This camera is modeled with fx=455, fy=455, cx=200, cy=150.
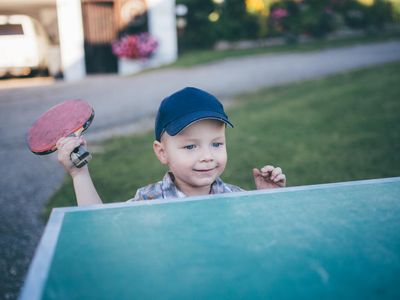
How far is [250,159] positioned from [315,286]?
4.27m

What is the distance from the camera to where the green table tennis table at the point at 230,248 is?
3.02ft

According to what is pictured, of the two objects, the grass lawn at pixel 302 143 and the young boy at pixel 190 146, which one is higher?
the young boy at pixel 190 146

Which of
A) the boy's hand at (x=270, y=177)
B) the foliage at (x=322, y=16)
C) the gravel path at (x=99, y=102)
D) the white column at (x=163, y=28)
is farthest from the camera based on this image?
the foliage at (x=322, y=16)

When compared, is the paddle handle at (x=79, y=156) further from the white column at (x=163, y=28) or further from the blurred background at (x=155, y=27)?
the white column at (x=163, y=28)

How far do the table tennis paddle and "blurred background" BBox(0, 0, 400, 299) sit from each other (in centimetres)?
147

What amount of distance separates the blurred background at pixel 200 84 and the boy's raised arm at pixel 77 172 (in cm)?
143

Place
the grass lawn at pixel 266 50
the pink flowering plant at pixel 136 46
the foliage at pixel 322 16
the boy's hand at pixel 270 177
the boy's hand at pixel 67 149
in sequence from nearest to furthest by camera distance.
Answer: the boy's hand at pixel 67 149
the boy's hand at pixel 270 177
the grass lawn at pixel 266 50
the pink flowering plant at pixel 136 46
the foliage at pixel 322 16

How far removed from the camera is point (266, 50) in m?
15.0

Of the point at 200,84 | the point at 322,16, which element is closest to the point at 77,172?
the point at 200,84

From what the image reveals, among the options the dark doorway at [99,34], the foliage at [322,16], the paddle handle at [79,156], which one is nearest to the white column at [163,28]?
the dark doorway at [99,34]

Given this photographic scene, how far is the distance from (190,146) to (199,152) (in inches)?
2.1

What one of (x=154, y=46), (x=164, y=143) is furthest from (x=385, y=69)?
(x=164, y=143)

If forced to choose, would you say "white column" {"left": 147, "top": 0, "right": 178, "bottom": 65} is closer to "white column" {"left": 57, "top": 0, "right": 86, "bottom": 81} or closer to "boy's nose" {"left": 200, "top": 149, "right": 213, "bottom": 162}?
"white column" {"left": 57, "top": 0, "right": 86, "bottom": 81}

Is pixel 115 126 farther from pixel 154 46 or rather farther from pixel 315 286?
pixel 154 46
